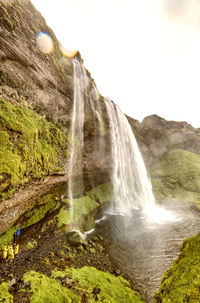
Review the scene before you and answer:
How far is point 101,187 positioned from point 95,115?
53.0 feet

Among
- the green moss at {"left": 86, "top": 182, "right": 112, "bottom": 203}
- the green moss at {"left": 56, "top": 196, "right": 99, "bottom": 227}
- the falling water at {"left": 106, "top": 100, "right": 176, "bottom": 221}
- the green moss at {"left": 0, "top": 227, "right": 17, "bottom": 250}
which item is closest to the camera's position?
the green moss at {"left": 0, "top": 227, "right": 17, "bottom": 250}

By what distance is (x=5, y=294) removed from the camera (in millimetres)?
Result: 5527

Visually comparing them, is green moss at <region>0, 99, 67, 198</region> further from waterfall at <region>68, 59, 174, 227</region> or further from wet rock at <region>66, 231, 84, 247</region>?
wet rock at <region>66, 231, 84, 247</region>

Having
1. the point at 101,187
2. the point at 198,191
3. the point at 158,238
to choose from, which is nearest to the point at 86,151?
the point at 101,187

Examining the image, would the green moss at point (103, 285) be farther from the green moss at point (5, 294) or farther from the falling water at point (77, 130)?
the falling water at point (77, 130)

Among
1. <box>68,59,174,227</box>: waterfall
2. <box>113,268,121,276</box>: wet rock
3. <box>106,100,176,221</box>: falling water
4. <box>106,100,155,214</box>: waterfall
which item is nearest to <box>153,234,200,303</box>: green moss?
<box>113,268,121,276</box>: wet rock

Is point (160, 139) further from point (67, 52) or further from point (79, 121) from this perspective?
point (67, 52)

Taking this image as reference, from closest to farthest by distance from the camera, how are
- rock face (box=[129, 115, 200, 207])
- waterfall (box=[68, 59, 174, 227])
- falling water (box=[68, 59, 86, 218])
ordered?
falling water (box=[68, 59, 86, 218]) → waterfall (box=[68, 59, 174, 227]) → rock face (box=[129, 115, 200, 207])

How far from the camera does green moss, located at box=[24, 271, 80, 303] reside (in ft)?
18.4

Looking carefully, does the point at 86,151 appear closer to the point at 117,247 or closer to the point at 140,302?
the point at 117,247

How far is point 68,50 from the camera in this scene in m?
23.6

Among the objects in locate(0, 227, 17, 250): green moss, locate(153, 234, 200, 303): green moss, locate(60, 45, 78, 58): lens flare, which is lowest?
locate(0, 227, 17, 250): green moss

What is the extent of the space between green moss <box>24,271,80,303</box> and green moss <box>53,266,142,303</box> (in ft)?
2.61

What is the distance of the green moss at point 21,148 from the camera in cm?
886
